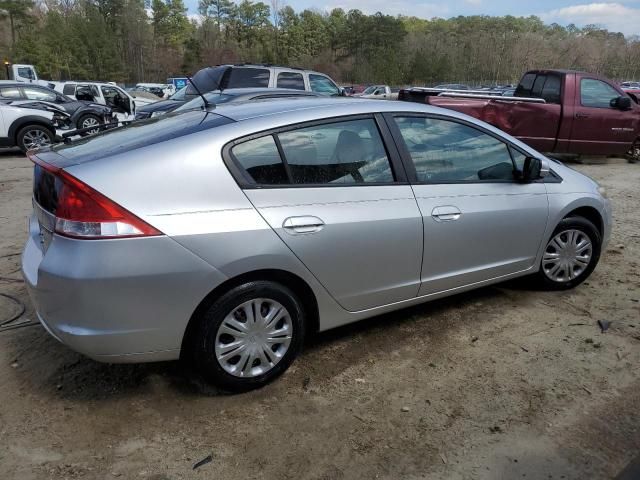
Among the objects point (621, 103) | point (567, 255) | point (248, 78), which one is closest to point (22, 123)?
point (248, 78)

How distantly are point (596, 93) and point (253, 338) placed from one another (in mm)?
10302

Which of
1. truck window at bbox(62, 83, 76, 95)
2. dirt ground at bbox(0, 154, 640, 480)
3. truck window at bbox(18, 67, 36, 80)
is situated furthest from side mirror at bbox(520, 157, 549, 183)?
truck window at bbox(18, 67, 36, 80)

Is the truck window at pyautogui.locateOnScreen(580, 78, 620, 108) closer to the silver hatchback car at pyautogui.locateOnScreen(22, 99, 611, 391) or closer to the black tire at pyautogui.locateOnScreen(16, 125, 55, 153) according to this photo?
the silver hatchback car at pyautogui.locateOnScreen(22, 99, 611, 391)

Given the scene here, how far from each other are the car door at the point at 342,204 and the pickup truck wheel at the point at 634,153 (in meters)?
10.3

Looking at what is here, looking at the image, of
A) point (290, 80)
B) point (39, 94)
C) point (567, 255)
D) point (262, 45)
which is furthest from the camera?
point (262, 45)

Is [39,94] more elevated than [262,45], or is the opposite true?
[262,45]

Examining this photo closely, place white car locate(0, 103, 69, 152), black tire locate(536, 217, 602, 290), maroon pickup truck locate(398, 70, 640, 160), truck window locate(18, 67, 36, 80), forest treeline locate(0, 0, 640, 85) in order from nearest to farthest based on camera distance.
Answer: black tire locate(536, 217, 602, 290) < maroon pickup truck locate(398, 70, 640, 160) < white car locate(0, 103, 69, 152) < truck window locate(18, 67, 36, 80) < forest treeline locate(0, 0, 640, 85)

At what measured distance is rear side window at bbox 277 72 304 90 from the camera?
11.0 meters

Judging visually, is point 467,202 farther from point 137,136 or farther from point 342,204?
point 137,136

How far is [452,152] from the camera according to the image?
3670mm

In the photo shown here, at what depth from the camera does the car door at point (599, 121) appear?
10500 millimetres

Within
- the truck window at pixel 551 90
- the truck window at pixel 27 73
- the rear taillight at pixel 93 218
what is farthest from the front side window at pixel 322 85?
the truck window at pixel 27 73

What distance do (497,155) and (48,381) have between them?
3.26 meters

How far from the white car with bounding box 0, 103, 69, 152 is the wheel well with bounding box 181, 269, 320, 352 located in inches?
396
